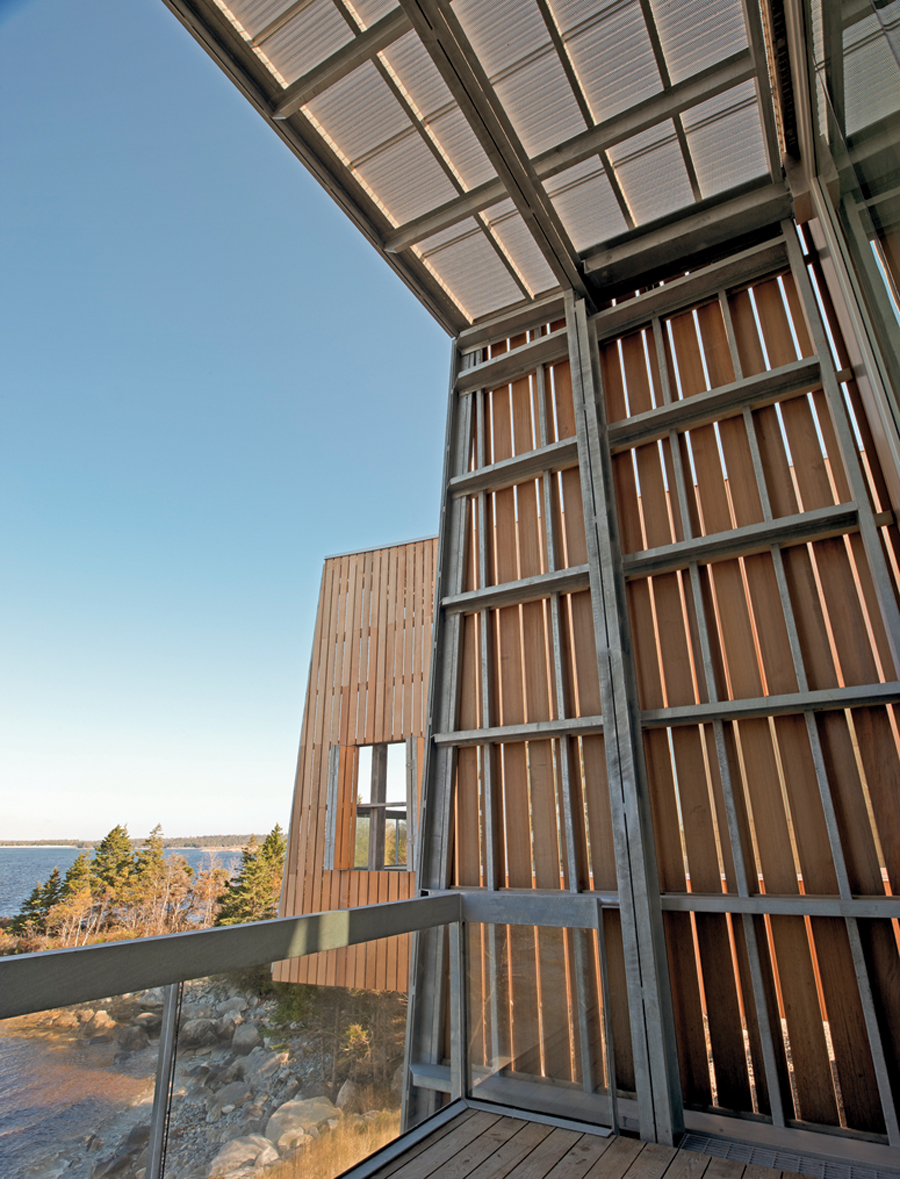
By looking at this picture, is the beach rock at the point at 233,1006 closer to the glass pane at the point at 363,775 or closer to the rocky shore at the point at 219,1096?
the rocky shore at the point at 219,1096

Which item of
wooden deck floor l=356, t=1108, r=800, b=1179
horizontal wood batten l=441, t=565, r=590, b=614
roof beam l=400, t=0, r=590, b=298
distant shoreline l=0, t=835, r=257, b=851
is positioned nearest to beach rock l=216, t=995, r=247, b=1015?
wooden deck floor l=356, t=1108, r=800, b=1179

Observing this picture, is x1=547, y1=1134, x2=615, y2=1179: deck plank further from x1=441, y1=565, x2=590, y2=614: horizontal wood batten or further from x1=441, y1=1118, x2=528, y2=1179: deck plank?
x1=441, y1=565, x2=590, y2=614: horizontal wood batten

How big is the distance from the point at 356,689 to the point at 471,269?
5.81 m

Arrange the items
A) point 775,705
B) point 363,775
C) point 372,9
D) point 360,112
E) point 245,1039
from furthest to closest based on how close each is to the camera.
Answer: point 363,775 → point 360,112 → point 372,9 → point 775,705 → point 245,1039

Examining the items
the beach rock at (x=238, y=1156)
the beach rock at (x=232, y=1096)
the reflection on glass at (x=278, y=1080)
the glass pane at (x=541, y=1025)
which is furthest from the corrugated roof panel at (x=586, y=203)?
the beach rock at (x=238, y=1156)

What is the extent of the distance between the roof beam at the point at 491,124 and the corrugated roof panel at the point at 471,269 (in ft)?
1.79

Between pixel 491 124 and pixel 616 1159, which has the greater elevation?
pixel 491 124

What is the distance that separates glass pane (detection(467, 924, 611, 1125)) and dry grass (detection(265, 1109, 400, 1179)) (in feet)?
1.90

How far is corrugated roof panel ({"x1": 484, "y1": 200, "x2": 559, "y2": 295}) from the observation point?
4.65 m

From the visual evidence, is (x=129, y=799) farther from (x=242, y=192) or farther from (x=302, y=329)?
(x=242, y=192)

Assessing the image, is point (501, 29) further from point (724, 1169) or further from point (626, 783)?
point (724, 1169)

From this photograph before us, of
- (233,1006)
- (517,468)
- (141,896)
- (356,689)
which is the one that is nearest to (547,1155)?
(233,1006)

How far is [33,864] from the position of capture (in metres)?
60.2

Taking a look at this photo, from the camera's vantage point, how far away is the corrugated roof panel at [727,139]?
3.83m
